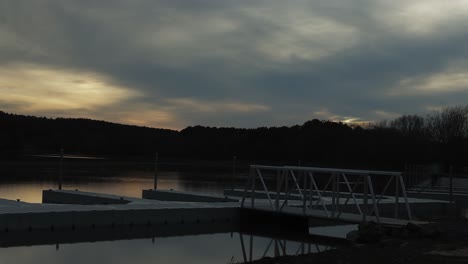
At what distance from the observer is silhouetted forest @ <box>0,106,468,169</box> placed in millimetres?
65125

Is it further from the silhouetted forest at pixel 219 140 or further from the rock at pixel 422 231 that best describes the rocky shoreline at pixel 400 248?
the silhouetted forest at pixel 219 140

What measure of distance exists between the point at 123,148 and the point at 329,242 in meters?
64.5

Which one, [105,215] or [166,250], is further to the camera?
[105,215]

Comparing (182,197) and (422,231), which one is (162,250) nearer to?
(422,231)

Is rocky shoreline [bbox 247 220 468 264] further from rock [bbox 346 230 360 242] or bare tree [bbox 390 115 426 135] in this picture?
bare tree [bbox 390 115 426 135]

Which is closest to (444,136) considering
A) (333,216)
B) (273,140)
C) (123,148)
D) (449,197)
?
(273,140)

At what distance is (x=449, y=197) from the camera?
2158 cm

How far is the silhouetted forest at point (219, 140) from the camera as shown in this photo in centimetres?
6512

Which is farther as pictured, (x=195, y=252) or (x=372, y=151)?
Result: (x=372, y=151)

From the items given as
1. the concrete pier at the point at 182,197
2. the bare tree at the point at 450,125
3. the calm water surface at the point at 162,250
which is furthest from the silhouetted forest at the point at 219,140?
the calm water surface at the point at 162,250

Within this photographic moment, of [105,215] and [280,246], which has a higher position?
[105,215]

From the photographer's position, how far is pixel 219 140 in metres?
76.6

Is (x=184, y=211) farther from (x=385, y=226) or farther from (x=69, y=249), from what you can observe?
(x=385, y=226)

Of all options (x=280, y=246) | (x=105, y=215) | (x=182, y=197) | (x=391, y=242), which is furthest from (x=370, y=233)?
(x=182, y=197)
